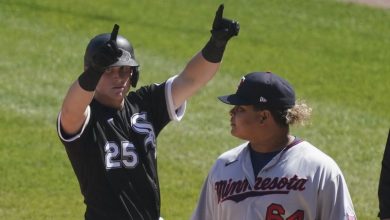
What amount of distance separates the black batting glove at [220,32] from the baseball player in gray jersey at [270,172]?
839mm

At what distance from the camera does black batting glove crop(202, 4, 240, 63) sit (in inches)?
226

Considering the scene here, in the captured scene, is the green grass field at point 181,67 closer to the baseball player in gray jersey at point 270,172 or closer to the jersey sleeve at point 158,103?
the jersey sleeve at point 158,103

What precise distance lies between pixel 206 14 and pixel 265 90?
9474mm

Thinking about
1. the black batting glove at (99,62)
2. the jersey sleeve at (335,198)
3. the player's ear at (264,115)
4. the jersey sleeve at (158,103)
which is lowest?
the jersey sleeve at (335,198)

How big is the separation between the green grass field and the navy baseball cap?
3908 millimetres

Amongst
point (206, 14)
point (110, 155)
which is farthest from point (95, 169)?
point (206, 14)

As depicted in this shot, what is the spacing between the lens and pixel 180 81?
19.6ft

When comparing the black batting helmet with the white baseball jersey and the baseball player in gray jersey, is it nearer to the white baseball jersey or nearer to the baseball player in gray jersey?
the baseball player in gray jersey

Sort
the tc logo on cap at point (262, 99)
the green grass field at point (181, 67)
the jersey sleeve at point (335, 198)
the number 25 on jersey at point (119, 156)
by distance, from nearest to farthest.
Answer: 1. the jersey sleeve at point (335, 198)
2. the tc logo on cap at point (262, 99)
3. the number 25 on jersey at point (119, 156)
4. the green grass field at point (181, 67)

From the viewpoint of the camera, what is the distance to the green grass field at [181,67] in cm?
932

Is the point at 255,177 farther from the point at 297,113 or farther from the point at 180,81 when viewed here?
the point at 180,81

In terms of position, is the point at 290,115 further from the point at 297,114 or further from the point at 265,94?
the point at 265,94

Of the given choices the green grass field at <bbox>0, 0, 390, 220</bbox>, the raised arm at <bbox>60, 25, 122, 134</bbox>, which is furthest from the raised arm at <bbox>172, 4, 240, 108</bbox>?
the green grass field at <bbox>0, 0, 390, 220</bbox>

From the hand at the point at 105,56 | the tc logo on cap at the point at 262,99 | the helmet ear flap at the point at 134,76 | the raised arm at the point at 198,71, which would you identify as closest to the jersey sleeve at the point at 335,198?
the tc logo on cap at the point at 262,99
